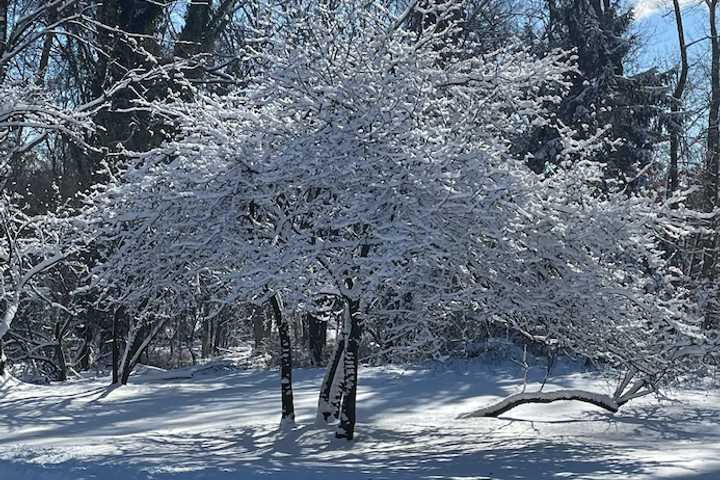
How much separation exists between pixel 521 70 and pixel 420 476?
5.12 metres

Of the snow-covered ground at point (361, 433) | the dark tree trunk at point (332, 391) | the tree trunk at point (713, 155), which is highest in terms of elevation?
the tree trunk at point (713, 155)

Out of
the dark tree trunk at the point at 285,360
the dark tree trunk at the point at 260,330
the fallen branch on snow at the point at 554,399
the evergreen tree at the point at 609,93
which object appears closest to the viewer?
the dark tree trunk at the point at 285,360

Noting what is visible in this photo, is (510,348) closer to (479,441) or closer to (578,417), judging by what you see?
(578,417)

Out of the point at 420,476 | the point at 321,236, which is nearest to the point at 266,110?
the point at 321,236

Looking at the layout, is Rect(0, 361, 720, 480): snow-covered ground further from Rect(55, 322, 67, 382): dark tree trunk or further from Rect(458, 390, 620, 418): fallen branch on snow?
Rect(55, 322, 67, 382): dark tree trunk

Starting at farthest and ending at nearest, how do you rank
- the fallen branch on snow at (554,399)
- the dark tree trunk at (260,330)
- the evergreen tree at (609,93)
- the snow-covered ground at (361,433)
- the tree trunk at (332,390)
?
the dark tree trunk at (260,330)
the evergreen tree at (609,93)
the fallen branch on snow at (554,399)
the tree trunk at (332,390)
the snow-covered ground at (361,433)

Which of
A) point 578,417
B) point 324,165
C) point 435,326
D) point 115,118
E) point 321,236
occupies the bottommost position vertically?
point 578,417

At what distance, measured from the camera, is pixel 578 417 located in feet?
43.5

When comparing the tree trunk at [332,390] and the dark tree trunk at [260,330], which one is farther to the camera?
the dark tree trunk at [260,330]

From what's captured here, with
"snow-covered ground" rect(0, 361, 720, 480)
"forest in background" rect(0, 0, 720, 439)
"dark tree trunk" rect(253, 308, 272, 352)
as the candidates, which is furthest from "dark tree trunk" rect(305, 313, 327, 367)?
"forest in background" rect(0, 0, 720, 439)

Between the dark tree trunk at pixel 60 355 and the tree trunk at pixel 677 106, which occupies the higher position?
the tree trunk at pixel 677 106

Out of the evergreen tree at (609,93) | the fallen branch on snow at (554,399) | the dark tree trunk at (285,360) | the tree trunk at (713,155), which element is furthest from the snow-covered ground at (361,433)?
the evergreen tree at (609,93)

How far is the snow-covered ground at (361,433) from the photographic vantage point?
27.7ft

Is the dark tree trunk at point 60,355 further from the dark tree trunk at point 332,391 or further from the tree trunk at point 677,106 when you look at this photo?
the tree trunk at point 677,106
